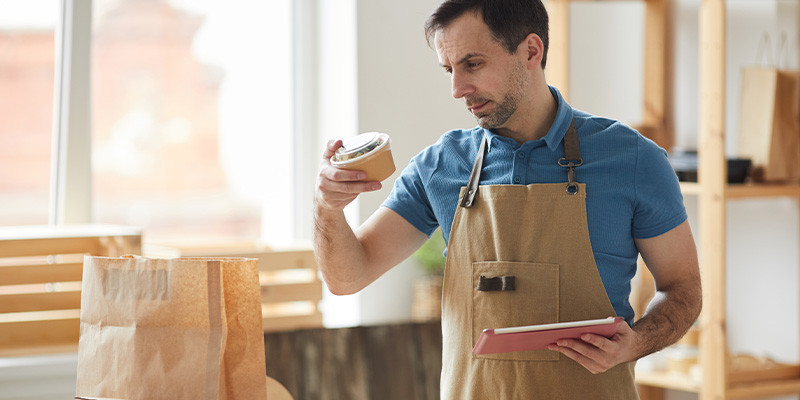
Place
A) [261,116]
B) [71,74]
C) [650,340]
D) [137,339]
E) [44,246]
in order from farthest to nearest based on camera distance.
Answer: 1. [261,116]
2. [71,74]
3. [44,246]
4. [650,340]
5. [137,339]

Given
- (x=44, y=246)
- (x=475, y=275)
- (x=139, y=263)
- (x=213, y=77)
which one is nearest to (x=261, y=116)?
(x=213, y=77)

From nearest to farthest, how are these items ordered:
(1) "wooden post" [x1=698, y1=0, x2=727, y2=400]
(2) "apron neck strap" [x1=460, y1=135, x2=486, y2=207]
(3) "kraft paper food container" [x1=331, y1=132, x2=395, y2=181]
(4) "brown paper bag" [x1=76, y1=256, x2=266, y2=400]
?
(4) "brown paper bag" [x1=76, y1=256, x2=266, y2=400], (3) "kraft paper food container" [x1=331, y1=132, x2=395, y2=181], (2) "apron neck strap" [x1=460, y1=135, x2=486, y2=207], (1) "wooden post" [x1=698, y1=0, x2=727, y2=400]

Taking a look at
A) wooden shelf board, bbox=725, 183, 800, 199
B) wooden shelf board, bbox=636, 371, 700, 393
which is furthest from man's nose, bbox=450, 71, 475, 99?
wooden shelf board, bbox=636, 371, 700, 393

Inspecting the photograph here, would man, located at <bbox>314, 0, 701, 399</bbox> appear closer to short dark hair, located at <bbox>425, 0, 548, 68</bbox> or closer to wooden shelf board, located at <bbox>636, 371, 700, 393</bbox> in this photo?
short dark hair, located at <bbox>425, 0, 548, 68</bbox>

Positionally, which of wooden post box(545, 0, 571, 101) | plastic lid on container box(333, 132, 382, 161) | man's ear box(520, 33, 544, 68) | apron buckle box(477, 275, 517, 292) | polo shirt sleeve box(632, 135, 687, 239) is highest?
wooden post box(545, 0, 571, 101)

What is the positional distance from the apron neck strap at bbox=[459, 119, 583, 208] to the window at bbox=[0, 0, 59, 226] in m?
1.79

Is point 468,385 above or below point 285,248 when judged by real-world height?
below

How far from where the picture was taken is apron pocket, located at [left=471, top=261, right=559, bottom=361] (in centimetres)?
147

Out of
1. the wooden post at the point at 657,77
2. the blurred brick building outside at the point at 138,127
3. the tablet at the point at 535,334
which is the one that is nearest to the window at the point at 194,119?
the blurred brick building outside at the point at 138,127

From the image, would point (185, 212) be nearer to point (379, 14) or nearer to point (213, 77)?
point (213, 77)

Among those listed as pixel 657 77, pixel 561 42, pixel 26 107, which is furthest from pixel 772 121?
pixel 26 107

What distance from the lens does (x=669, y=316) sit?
57.6 inches

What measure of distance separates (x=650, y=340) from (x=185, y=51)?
2151 millimetres

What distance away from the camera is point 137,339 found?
1166mm
